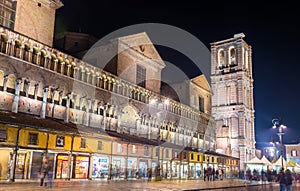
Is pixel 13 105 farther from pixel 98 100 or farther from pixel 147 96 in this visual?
pixel 147 96

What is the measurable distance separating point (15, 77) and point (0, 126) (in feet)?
18.8

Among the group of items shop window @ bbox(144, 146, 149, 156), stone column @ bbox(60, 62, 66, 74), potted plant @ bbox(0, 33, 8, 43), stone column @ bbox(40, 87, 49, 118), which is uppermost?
potted plant @ bbox(0, 33, 8, 43)

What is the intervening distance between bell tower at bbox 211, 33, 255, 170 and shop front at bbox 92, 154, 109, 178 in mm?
46668

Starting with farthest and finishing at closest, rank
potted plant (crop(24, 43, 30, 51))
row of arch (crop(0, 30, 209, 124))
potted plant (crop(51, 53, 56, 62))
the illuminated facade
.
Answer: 1. potted plant (crop(51, 53, 56, 62))
2. potted plant (crop(24, 43, 30, 51))
3. row of arch (crop(0, 30, 209, 124))
4. the illuminated facade

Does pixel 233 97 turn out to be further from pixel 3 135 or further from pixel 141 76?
pixel 3 135

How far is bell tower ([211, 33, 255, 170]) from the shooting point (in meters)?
76.6

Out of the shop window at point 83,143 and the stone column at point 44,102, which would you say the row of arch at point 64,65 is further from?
the shop window at point 83,143

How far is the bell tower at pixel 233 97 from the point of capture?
76.6 m

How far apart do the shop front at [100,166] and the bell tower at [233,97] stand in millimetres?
46668

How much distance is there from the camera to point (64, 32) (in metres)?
47.4

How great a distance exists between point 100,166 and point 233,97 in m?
53.1

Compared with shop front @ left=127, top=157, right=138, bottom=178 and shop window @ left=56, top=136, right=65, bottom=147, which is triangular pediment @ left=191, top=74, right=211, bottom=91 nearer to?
shop front @ left=127, top=157, right=138, bottom=178

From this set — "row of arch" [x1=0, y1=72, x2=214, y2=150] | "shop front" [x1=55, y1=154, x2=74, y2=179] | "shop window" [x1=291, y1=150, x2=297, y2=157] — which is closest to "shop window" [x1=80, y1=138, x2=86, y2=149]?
"shop front" [x1=55, y1=154, x2=74, y2=179]

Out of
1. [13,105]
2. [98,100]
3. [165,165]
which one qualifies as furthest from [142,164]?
[13,105]
